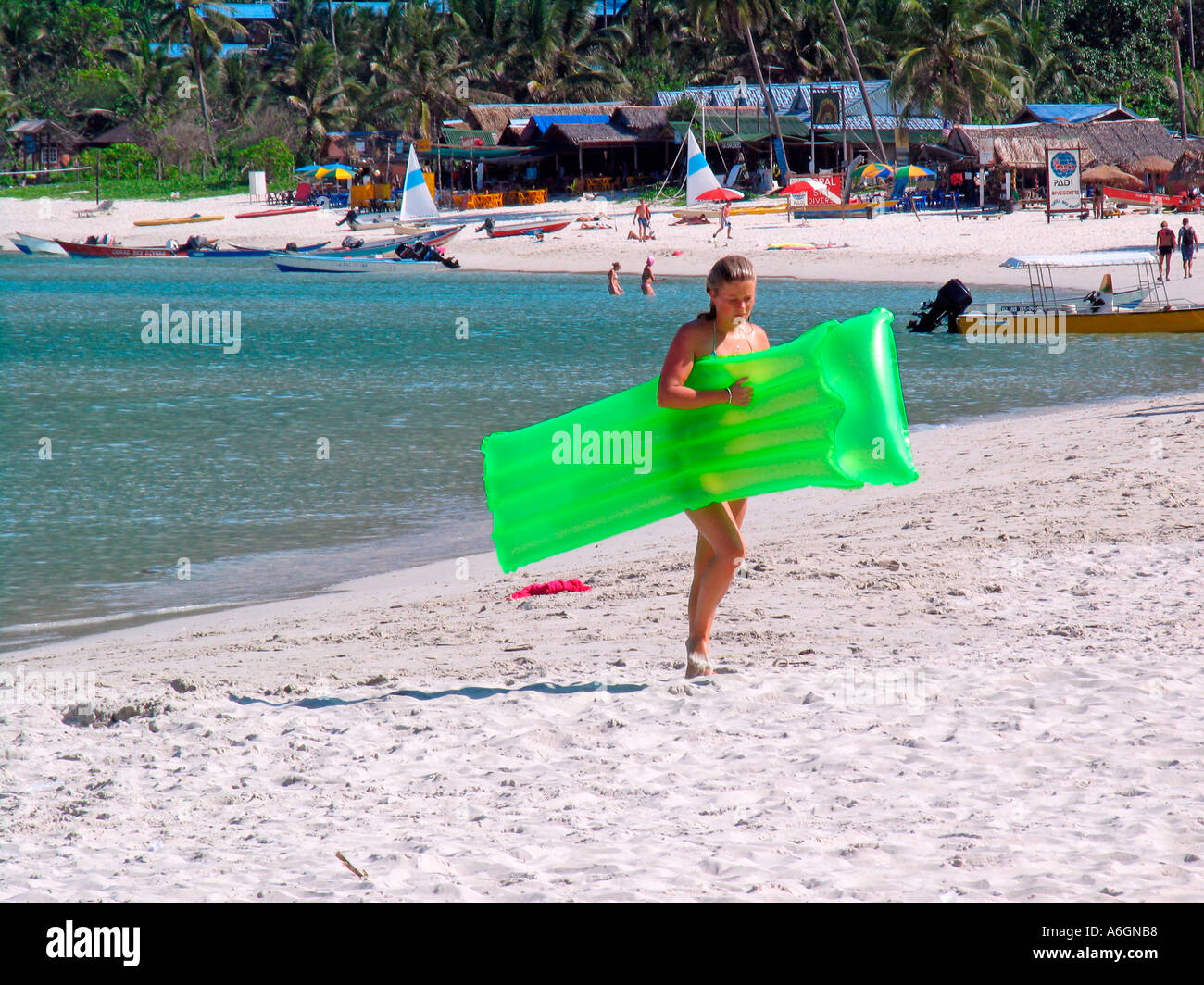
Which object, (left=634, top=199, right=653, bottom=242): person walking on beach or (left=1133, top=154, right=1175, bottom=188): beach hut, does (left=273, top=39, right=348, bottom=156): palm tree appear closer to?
(left=634, top=199, right=653, bottom=242): person walking on beach

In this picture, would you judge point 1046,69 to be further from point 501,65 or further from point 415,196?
point 415,196

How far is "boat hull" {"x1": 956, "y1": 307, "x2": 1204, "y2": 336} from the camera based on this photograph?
20969mm

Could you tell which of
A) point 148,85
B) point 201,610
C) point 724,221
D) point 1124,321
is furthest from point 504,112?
point 201,610

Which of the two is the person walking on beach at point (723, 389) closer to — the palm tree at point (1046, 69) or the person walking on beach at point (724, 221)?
the person walking on beach at point (724, 221)

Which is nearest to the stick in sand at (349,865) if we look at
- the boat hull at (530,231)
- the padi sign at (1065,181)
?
the padi sign at (1065,181)

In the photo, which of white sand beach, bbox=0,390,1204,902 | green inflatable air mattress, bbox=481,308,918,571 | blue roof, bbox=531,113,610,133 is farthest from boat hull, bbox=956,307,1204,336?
blue roof, bbox=531,113,610,133

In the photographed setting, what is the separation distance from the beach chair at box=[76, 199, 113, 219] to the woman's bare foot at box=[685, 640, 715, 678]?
2667 inches

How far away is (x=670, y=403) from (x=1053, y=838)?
2.04 m

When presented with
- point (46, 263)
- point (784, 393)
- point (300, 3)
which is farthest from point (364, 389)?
point (300, 3)

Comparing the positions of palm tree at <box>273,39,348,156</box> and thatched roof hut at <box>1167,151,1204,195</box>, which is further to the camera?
palm tree at <box>273,39,348,156</box>

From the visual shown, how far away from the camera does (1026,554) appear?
7211 millimetres

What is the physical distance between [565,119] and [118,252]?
2101cm

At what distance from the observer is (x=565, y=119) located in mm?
59344
